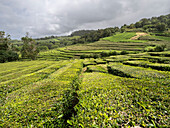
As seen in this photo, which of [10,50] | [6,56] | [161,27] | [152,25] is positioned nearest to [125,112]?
[6,56]

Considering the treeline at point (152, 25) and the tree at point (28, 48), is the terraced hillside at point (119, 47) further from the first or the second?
the treeline at point (152, 25)

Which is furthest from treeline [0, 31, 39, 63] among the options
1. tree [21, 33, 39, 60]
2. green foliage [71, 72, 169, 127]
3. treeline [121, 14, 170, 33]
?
treeline [121, 14, 170, 33]

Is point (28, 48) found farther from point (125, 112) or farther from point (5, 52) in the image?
point (125, 112)

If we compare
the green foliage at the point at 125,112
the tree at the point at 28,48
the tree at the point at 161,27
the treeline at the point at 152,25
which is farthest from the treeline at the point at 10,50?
the tree at the point at 161,27

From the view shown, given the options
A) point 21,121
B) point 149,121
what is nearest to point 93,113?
point 149,121

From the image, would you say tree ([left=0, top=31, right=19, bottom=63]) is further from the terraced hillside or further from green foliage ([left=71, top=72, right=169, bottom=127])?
green foliage ([left=71, top=72, right=169, bottom=127])

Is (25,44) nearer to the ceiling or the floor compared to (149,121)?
nearer to the ceiling

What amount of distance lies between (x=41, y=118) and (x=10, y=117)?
68.6 inches

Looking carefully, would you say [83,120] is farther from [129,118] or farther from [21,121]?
[21,121]

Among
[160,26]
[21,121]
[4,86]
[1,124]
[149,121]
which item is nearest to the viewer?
[149,121]

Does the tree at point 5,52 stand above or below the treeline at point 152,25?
below

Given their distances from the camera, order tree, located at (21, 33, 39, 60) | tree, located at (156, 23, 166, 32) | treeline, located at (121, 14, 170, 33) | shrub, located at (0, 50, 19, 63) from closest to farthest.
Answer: shrub, located at (0, 50, 19, 63) → tree, located at (21, 33, 39, 60) → tree, located at (156, 23, 166, 32) → treeline, located at (121, 14, 170, 33)

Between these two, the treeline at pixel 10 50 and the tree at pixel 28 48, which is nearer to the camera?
the treeline at pixel 10 50

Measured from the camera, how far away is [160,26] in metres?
74.8
